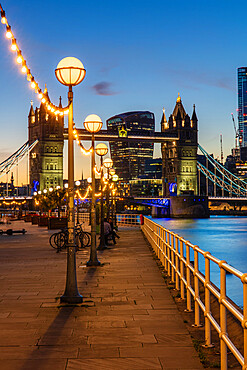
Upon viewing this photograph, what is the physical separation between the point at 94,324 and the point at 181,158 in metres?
104

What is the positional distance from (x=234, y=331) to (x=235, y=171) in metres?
164

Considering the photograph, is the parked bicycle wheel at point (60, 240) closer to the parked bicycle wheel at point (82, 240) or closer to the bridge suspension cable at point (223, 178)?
the parked bicycle wheel at point (82, 240)

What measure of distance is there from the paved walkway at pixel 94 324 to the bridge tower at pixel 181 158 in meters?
94.9

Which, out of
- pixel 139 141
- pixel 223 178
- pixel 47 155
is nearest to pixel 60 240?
pixel 47 155

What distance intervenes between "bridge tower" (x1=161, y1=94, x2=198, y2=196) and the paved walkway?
94.9 meters

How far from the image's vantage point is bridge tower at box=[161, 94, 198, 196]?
107312 millimetres

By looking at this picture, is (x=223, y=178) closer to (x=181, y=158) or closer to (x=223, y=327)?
(x=181, y=158)

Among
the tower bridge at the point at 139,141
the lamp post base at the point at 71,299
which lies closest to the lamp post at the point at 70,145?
the lamp post base at the point at 71,299

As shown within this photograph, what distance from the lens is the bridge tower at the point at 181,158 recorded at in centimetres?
10731

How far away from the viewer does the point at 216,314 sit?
632 cm

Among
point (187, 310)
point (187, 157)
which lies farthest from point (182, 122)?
point (187, 310)

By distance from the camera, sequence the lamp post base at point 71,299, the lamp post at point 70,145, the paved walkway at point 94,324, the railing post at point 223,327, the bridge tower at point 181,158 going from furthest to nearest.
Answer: the bridge tower at point 181,158
the lamp post at point 70,145
the lamp post base at point 71,299
the paved walkway at point 94,324
the railing post at point 223,327

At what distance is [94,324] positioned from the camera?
5.83 metres

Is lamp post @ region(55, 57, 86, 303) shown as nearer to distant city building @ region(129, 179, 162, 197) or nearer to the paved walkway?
the paved walkway
